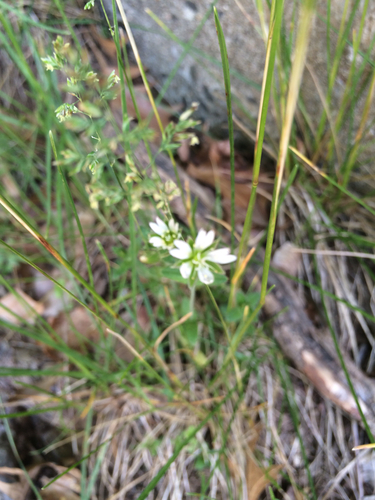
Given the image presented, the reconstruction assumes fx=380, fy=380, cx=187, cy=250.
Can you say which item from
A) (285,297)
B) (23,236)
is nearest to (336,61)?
(285,297)

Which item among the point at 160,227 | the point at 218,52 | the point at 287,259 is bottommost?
the point at 287,259

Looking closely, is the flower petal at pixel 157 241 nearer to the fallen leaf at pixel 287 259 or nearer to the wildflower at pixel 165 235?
the wildflower at pixel 165 235

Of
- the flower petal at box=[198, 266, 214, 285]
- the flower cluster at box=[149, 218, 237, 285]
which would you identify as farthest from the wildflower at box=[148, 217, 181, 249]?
the flower petal at box=[198, 266, 214, 285]

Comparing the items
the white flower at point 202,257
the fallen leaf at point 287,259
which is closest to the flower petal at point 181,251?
the white flower at point 202,257

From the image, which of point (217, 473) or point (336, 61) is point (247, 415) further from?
point (336, 61)

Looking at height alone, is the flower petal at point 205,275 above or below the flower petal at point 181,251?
below

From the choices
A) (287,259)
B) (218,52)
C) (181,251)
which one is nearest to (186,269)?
(181,251)

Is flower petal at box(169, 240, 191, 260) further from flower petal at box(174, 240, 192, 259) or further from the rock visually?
the rock

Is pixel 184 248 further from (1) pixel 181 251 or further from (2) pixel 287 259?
(2) pixel 287 259
